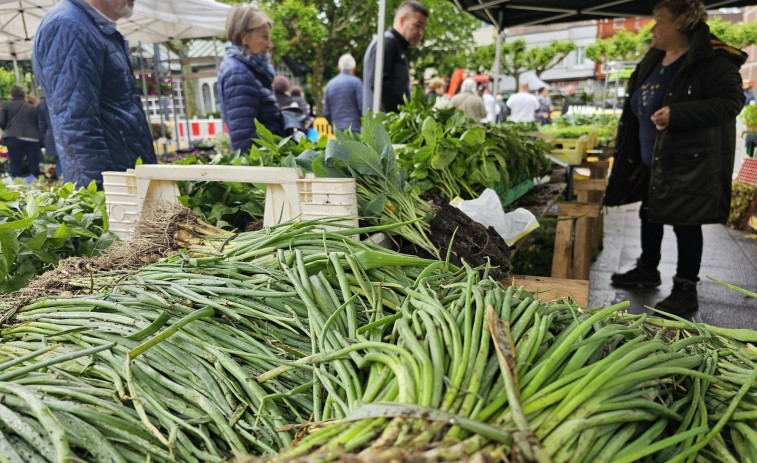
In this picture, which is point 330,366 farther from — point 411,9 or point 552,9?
point 552,9

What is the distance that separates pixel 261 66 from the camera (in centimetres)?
358

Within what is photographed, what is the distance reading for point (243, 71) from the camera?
3484 millimetres

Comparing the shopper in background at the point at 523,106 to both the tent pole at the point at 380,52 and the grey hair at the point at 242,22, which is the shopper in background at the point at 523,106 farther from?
the grey hair at the point at 242,22

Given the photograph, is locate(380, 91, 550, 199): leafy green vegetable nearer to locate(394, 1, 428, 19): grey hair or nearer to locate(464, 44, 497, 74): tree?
locate(394, 1, 428, 19): grey hair

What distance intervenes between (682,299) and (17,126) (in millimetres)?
10263

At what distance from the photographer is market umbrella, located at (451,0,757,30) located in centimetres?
513

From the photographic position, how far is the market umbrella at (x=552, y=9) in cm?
513

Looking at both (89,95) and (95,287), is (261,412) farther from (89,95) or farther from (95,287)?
(89,95)

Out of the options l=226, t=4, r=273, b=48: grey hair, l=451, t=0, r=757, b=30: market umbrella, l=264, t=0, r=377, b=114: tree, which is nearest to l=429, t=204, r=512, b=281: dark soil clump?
l=226, t=4, r=273, b=48: grey hair

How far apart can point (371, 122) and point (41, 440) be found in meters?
1.71

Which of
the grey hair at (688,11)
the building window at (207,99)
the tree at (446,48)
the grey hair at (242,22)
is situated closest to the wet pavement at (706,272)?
the grey hair at (688,11)

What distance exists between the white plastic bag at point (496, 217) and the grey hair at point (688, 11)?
2013 millimetres

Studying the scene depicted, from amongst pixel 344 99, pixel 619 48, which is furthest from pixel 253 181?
pixel 619 48

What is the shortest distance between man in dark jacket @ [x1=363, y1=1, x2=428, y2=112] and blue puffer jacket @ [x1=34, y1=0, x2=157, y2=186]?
1970mm
